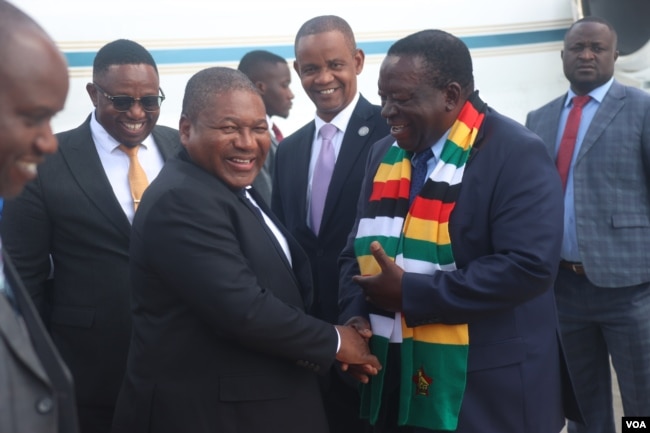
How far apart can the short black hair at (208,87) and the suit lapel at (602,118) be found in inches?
75.0

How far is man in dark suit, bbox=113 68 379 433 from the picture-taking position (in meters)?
2.26

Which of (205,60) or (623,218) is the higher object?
(205,60)

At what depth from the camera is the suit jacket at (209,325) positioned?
2258mm

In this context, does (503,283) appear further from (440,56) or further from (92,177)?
(92,177)

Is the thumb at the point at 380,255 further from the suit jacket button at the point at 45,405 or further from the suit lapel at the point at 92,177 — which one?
the suit jacket button at the point at 45,405

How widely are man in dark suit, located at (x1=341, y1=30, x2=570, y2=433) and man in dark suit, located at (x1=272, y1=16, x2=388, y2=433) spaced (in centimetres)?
63

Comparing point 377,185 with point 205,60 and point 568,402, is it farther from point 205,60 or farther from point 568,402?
point 205,60

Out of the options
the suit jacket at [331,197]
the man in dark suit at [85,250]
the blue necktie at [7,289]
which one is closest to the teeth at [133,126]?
the man in dark suit at [85,250]

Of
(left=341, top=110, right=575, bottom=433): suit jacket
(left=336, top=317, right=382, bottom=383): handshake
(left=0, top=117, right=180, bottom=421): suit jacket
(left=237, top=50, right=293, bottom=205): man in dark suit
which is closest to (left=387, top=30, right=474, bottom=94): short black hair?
(left=341, top=110, right=575, bottom=433): suit jacket

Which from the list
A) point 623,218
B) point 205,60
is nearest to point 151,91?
point 623,218

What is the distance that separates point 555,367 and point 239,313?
962mm

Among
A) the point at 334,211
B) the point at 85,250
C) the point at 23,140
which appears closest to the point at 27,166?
the point at 23,140

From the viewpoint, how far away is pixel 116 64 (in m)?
3.18

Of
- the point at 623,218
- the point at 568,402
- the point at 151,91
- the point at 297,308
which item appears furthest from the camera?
the point at 623,218
